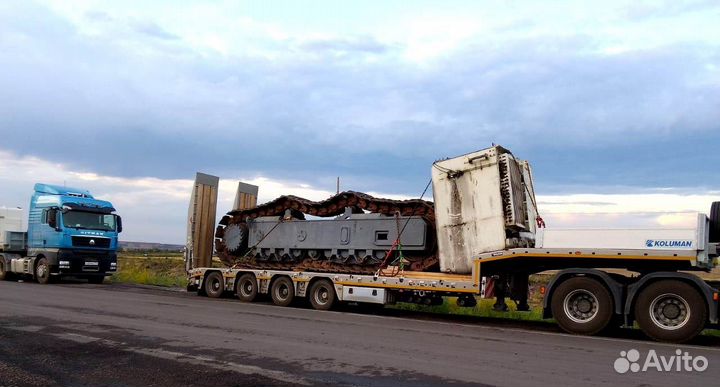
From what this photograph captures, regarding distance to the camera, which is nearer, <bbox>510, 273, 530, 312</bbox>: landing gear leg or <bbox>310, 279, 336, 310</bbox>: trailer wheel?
<bbox>510, 273, 530, 312</bbox>: landing gear leg

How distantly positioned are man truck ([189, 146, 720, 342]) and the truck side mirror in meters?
6.51

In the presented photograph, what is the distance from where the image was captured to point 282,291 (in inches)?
621

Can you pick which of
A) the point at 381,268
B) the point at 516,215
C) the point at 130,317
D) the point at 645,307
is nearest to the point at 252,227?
the point at 381,268

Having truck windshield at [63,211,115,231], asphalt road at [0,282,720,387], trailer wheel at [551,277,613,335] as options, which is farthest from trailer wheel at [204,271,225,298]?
trailer wheel at [551,277,613,335]

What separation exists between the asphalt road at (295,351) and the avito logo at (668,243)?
1.61 meters

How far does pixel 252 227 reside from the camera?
58.9ft

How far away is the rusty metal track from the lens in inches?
579

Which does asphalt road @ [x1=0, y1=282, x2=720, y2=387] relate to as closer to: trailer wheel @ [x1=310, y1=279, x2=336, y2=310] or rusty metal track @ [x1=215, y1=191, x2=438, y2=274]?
trailer wheel @ [x1=310, y1=279, x2=336, y2=310]

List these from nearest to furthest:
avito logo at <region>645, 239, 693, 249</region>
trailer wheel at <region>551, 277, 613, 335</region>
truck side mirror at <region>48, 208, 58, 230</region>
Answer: avito logo at <region>645, 239, 693, 249</region> < trailer wheel at <region>551, 277, 613, 335</region> < truck side mirror at <region>48, 208, 58, 230</region>

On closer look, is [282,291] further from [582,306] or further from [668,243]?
[668,243]

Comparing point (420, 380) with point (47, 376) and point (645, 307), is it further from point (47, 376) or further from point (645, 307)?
point (645, 307)

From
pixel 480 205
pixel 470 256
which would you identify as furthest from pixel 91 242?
pixel 480 205

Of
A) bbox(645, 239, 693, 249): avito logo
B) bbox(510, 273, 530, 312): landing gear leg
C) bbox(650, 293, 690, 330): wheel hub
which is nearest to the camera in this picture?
bbox(650, 293, 690, 330): wheel hub

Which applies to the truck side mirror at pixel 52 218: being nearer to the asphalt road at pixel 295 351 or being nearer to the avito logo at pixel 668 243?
the asphalt road at pixel 295 351
